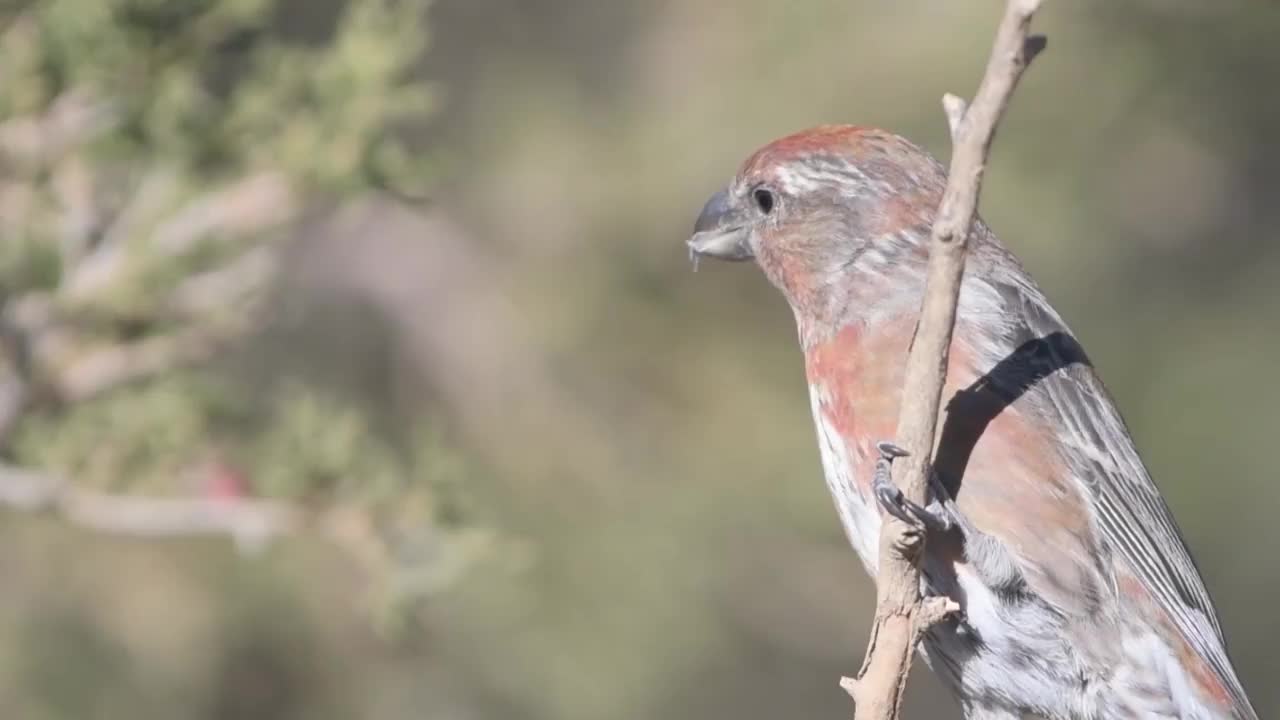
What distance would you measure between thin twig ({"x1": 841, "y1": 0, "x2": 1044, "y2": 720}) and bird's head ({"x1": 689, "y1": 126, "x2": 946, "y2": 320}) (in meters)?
1.23

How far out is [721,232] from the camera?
5375 mm

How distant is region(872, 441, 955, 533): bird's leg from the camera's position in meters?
3.82

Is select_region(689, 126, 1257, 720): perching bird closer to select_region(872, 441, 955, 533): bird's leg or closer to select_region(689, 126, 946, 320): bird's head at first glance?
select_region(689, 126, 946, 320): bird's head

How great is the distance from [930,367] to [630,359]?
3.70 meters

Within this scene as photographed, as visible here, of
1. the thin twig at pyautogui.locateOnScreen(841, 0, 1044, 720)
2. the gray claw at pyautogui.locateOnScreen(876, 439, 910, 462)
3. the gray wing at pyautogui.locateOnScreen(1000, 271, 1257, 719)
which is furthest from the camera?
the gray wing at pyautogui.locateOnScreen(1000, 271, 1257, 719)

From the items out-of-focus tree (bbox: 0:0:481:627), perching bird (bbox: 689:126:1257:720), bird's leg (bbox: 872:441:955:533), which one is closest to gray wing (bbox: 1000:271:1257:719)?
perching bird (bbox: 689:126:1257:720)

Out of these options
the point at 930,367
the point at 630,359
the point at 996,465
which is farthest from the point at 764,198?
the point at 630,359

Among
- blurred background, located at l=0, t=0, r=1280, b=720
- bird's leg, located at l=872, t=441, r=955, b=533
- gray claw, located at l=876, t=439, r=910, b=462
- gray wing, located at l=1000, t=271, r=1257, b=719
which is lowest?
blurred background, located at l=0, t=0, r=1280, b=720

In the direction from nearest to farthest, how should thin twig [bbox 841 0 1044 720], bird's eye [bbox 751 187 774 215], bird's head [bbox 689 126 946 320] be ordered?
thin twig [bbox 841 0 1044 720] < bird's head [bbox 689 126 946 320] < bird's eye [bbox 751 187 774 215]

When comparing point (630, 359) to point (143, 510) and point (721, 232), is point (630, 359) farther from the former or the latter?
point (143, 510)

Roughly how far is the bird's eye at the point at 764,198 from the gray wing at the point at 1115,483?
66 centimetres

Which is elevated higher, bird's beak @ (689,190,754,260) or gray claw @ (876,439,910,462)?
gray claw @ (876,439,910,462)

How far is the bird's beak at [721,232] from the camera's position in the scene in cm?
536

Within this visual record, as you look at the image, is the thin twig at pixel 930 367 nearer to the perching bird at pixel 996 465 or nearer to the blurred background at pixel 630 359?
the perching bird at pixel 996 465
